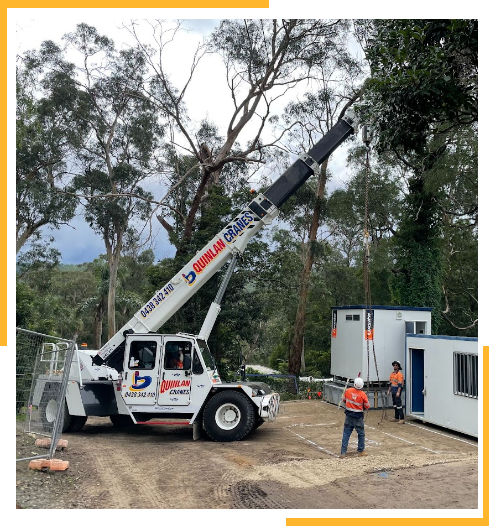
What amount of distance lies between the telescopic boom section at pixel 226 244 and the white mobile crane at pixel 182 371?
0.02 m

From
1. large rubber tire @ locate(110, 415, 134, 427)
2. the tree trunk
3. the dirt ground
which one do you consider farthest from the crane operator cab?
the tree trunk

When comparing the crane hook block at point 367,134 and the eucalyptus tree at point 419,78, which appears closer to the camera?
the eucalyptus tree at point 419,78

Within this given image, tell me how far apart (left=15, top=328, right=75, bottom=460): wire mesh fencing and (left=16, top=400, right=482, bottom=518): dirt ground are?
303mm

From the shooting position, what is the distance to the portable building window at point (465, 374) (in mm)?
11617

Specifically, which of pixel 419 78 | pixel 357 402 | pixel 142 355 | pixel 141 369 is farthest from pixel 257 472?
pixel 419 78

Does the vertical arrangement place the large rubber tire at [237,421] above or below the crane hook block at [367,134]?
below

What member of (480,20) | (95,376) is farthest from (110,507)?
(480,20)

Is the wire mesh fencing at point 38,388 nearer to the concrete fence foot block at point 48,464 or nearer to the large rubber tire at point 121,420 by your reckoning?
the concrete fence foot block at point 48,464

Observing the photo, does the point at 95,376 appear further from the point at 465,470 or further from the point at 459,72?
the point at 459,72

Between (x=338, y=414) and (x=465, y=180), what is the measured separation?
13013 millimetres

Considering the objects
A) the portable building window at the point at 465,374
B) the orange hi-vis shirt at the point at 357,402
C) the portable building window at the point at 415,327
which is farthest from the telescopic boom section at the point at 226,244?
the portable building window at the point at 415,327

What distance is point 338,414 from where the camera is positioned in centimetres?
1535

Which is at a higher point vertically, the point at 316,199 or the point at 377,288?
the point at 316,199

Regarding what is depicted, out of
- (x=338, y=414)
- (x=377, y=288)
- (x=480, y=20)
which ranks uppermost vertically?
(x=480, y=20)
